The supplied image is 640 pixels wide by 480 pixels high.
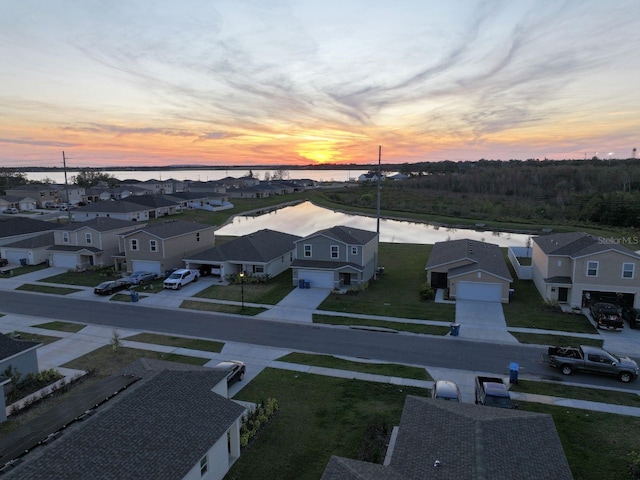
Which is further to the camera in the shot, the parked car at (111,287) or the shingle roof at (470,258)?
the parked car at (111,287)

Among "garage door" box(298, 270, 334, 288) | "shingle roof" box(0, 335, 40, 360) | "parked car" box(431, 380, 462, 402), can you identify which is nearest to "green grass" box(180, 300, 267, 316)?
"garage door" box(298, 270, 334, 288)

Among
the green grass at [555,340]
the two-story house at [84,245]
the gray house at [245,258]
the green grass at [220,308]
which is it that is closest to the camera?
the green grass at [555,340]

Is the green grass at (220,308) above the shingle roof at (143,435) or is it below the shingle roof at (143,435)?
below

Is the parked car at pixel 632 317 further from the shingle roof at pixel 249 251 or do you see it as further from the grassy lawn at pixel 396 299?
the shingle roof at pixel 249 251

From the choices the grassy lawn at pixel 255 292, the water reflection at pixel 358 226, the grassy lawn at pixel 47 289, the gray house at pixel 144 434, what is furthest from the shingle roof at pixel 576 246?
the grassy lawn at pixel 47 289

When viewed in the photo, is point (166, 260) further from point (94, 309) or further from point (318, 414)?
point (318, 414)

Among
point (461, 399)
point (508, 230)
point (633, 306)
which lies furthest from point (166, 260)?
point (508, 230)
